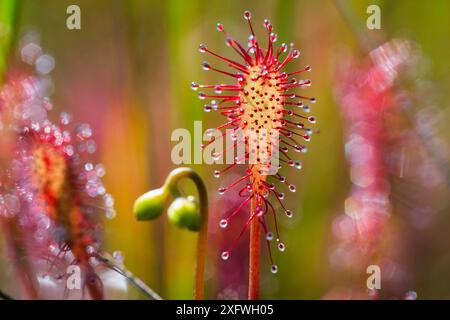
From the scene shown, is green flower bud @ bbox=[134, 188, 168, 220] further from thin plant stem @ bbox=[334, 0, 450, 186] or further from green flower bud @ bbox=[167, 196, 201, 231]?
thin plant stem @ bbox=[334, 0, 450, 186]

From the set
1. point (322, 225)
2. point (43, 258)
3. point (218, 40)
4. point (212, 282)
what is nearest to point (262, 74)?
point (43, 258)

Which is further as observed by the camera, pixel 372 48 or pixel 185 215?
pixel 372 48

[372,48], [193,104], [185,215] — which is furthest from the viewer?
[193,104]

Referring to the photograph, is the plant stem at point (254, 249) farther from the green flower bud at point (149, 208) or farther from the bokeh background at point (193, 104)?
the bokeh background at point (193, 104)

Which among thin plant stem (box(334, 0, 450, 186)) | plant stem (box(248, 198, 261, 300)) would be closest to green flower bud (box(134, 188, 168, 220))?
plant stem (box(248, 198, 261, 300))

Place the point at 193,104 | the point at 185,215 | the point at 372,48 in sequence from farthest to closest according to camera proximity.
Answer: the point at 193,104
the point at 372,48
the point at 185,215

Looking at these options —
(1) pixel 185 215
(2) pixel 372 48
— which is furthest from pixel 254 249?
(2) pixel 372 48

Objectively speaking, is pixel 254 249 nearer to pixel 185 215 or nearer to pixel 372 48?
pixel 185 215

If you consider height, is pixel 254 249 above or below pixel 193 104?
below
